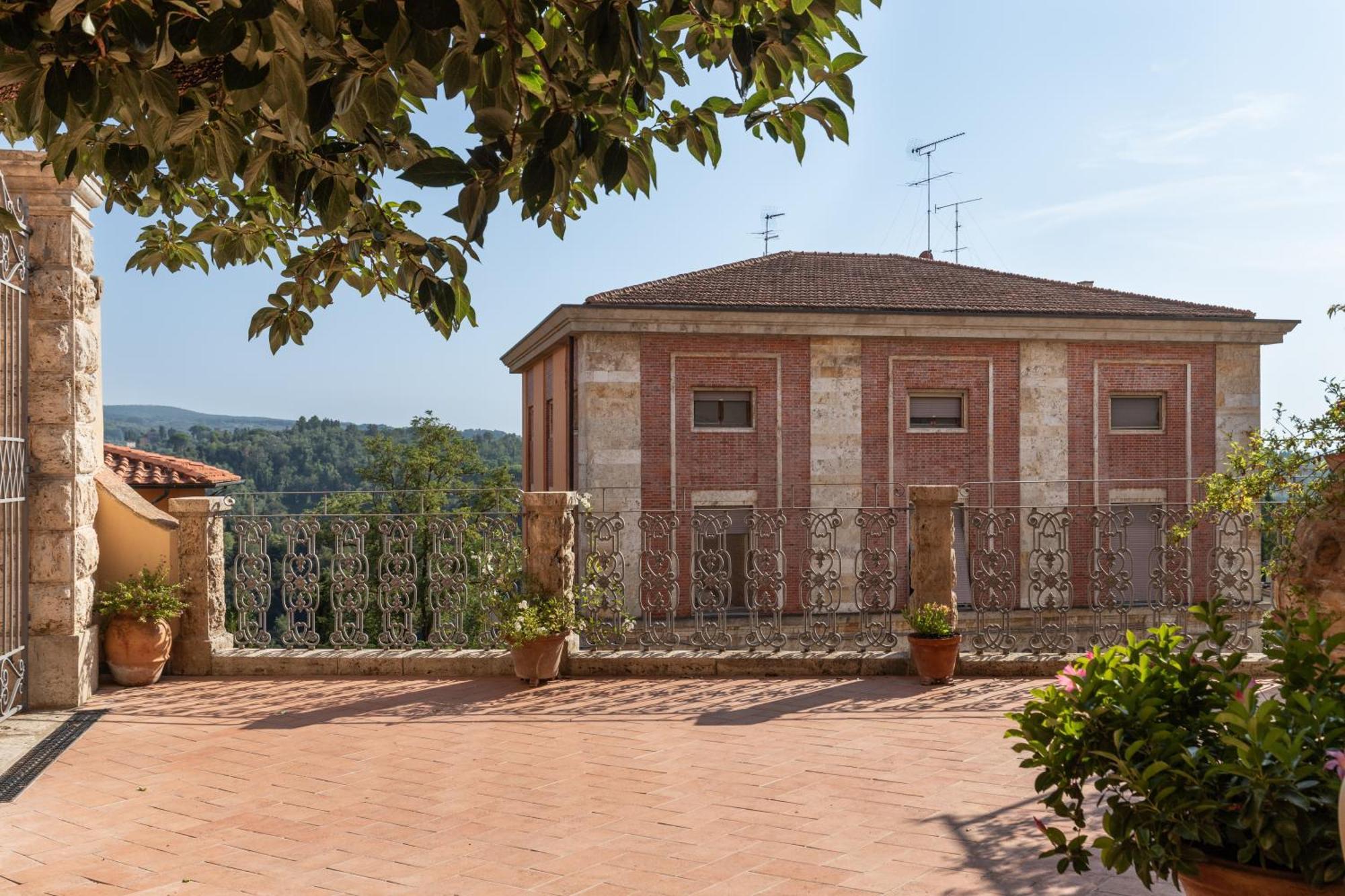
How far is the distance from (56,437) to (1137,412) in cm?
2220

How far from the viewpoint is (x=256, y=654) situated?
8164 mm

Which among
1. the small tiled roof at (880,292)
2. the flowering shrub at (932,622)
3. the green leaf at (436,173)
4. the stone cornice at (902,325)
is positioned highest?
the small tiled roof at (880,292)

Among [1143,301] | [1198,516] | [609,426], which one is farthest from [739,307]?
[1198,516]

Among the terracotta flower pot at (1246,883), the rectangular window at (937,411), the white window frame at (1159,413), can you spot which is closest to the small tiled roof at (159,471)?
the rectangular window at (937,411)

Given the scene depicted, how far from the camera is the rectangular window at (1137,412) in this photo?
22969mm

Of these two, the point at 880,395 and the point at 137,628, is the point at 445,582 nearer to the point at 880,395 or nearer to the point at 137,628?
the point at 137,628

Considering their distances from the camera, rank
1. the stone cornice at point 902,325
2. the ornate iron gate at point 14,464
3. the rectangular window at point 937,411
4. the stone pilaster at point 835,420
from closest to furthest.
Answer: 1. the ornate iron gate at point 14,464
2. the stone cornice at point 902,325
3. the stone pilaster at point 835,420
4. the rectangular window at point 937,411

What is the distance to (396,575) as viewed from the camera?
820 centimetres

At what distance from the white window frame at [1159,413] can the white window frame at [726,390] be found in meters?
8.39

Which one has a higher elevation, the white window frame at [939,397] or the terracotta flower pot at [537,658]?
the white window frame at [939,397]

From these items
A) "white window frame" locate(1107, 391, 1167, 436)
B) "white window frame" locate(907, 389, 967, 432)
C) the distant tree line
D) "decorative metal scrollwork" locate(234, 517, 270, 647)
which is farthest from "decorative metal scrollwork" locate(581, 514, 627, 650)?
the distant tree line

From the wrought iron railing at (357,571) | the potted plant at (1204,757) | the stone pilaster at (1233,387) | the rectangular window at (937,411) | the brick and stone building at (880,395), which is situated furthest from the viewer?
the stone pilaster at (1233,387)

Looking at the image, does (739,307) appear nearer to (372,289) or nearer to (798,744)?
(798,744)

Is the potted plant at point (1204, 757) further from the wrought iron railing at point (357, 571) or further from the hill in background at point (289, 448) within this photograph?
the hill in background at point (289, 448)
